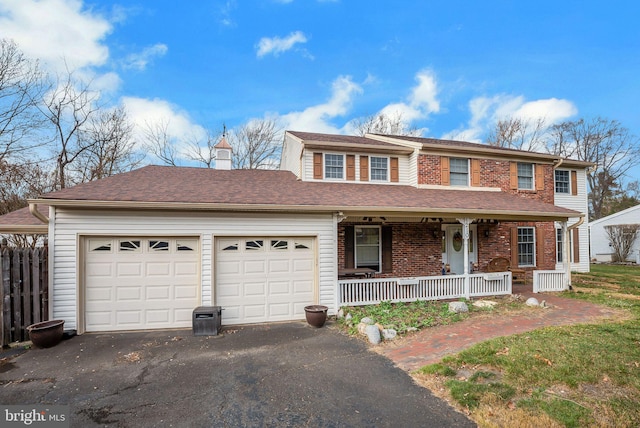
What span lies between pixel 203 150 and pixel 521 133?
84.8ft

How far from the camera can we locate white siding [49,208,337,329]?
6641 mm

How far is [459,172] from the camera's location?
12492 mm

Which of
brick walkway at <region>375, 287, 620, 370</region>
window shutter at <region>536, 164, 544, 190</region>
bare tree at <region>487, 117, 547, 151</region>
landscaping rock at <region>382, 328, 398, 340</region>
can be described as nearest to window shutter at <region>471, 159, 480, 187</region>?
window shutter at <region>536, 164, 544, 190</region>

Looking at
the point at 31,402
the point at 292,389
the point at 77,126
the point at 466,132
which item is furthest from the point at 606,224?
the point at 77,126

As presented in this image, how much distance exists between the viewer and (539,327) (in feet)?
22.4

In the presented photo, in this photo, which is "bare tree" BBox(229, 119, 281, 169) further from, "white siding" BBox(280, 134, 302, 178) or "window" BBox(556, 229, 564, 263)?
"window" BBox(556, 229, 564, 263)

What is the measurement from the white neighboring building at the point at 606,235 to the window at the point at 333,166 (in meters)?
23.4

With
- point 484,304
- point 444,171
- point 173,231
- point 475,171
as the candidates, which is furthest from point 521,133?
point 173,231

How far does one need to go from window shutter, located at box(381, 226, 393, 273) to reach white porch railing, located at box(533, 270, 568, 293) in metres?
4.91

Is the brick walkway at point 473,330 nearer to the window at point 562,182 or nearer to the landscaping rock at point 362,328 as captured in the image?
the landscaping rock at point 362,328

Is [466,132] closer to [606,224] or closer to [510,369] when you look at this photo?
[606,224]

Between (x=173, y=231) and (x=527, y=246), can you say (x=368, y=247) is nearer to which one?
(x=173, y=231)

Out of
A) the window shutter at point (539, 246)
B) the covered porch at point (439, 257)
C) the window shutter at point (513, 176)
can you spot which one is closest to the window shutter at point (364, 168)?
the covered porch at point (439, 257)

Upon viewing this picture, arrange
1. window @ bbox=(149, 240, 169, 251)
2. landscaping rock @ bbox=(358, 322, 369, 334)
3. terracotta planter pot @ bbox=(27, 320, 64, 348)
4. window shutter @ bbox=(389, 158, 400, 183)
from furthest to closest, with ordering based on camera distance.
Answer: window shutter @ bbox=(389, 158, 400, 183), window @ bbox=(149, 240, 169, 251), landscaping rock @ bbox=(358, 322, 369, 334), terracotta planter pot @ bbox=(27, 320, 64, 348)
